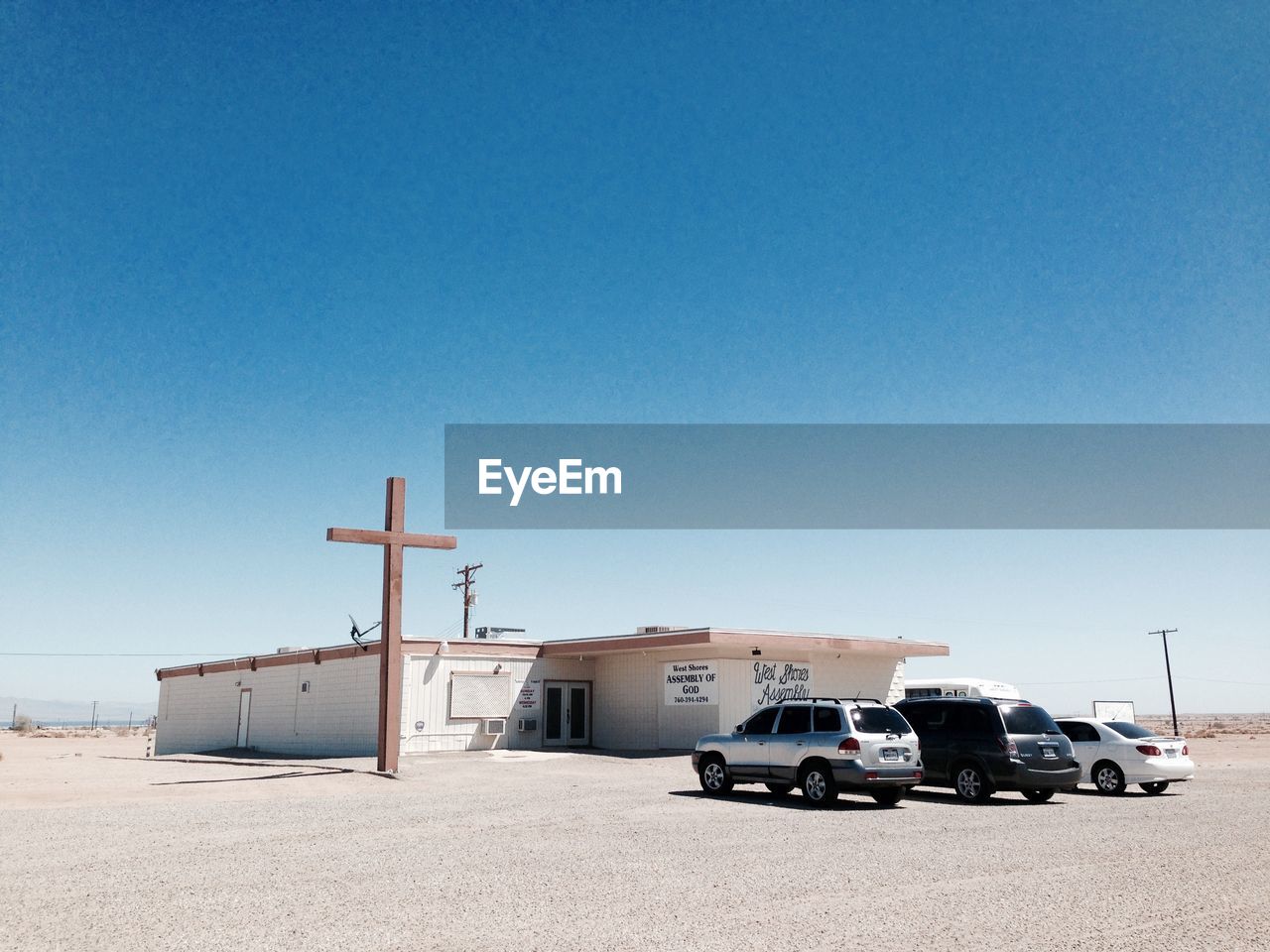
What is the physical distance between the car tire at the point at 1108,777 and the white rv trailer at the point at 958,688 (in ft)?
36.8

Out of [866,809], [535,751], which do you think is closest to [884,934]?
[866,809]

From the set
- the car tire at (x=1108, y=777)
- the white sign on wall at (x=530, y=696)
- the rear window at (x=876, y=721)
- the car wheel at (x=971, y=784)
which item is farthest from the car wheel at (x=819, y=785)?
the white sign on wall at (x=530, y=696)

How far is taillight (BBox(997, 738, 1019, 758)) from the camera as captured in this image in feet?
56.1

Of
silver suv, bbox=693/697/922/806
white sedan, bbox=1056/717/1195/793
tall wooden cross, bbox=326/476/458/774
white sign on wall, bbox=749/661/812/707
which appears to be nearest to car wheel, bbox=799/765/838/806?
silver suv, bbox=693/697/922/806

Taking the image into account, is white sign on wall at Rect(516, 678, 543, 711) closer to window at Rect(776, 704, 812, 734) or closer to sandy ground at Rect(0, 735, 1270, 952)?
sandy ground at Rect(0, 735, 1270, 952)

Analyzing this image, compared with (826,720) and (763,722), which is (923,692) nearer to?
(763,722)

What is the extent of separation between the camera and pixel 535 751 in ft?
97.6

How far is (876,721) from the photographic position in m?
16.3

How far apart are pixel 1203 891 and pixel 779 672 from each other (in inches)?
861

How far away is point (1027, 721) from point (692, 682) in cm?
1339

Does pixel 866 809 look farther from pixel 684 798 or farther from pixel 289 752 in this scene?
pixel 289 752

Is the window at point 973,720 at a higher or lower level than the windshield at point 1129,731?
higher

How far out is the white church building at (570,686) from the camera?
1153 inches

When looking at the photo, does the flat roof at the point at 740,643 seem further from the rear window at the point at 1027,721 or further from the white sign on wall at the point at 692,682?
the rear window at the point at 1027,721
